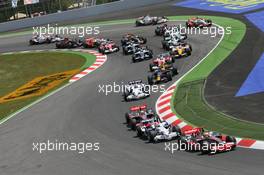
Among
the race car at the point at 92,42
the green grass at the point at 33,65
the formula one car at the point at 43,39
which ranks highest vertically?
the race car at the point at 92,42

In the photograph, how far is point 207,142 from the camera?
914 inches

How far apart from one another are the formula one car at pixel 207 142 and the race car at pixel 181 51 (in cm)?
2000

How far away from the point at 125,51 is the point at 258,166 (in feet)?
97.1

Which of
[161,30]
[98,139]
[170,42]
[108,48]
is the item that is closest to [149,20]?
[161,30]

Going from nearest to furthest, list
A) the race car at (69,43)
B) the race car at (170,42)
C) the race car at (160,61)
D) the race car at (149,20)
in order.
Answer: the race car at (160,61), the race car at (170,42), the race car at (69,43), the race car at (149,20)

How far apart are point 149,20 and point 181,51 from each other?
1588 centimetres

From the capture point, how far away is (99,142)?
27469 millimetres

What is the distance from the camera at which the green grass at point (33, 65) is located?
160 feet

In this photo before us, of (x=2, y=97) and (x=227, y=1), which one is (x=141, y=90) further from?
(x=227, y=1)

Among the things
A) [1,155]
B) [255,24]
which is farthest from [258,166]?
[255,24]

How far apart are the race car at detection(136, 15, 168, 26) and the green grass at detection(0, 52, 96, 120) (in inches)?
328

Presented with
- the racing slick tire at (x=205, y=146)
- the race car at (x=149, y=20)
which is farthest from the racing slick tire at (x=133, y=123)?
the race car at (x=149, y=20)

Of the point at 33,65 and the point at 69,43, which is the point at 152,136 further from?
the point at 69,43

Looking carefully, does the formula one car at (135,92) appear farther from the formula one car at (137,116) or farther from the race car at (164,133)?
the race car at (164,133)
